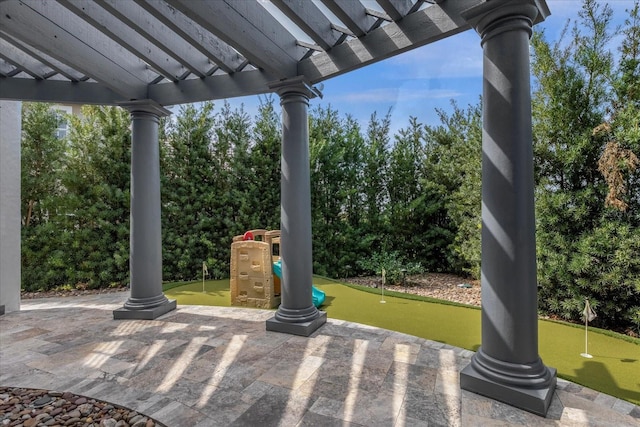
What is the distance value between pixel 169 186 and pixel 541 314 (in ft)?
24.0

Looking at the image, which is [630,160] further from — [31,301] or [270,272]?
[31,301]

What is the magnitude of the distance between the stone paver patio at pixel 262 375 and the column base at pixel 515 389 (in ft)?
0.17

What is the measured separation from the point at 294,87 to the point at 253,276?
2.86 meters

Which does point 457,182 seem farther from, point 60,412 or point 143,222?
point 60,412

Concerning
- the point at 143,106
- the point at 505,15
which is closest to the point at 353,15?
the point at 505,15

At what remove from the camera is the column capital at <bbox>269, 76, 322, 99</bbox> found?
11.3 ft

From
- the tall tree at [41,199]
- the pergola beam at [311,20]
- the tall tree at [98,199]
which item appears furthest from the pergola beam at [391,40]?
the tall tree at [41,199]

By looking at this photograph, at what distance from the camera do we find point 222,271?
277 inches

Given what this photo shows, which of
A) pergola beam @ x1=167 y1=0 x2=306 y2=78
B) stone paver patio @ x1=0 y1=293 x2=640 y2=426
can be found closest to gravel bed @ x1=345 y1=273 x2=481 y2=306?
stone paver patio @ x1=0 y1=293 x2=640 y2=426

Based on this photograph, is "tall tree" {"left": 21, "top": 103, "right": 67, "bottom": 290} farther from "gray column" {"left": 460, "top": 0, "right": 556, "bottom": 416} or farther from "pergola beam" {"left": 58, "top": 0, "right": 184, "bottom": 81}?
"gray column" {"left": 460, "top": 0, "right": 556, "bottom": 416}

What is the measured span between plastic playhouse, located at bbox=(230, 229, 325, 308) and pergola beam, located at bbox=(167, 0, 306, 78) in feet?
8.40

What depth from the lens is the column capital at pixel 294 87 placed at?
3.45m

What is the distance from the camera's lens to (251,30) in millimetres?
2826

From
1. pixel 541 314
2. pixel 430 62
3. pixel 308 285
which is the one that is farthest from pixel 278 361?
pixel 430 62
